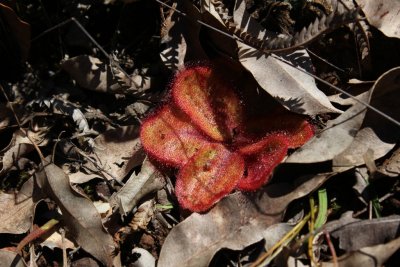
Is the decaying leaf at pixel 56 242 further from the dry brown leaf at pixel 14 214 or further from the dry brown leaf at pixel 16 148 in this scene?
the dry brown leaf at pixel 16 148

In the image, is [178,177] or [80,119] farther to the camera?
[80,119]

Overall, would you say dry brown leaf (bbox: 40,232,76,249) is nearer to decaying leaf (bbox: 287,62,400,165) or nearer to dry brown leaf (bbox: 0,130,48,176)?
dry brown leaf (bbox: 0,130,48,176)

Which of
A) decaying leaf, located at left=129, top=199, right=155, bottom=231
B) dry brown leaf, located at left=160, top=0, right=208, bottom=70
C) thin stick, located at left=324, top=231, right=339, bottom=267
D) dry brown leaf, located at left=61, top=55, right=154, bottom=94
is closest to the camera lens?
thin stick, located at left=324, top=231, right=339, bottom=267

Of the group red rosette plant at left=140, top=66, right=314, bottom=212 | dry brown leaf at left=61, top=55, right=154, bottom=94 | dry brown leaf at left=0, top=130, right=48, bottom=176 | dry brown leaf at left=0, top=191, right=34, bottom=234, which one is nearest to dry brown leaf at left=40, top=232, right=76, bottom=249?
dry brown leaf at left=0, top=191, right=34, bottom=234

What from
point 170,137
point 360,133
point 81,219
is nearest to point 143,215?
point 81,219

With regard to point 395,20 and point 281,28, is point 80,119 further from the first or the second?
point 395,20

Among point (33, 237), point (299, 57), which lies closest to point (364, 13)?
point (299, 57)

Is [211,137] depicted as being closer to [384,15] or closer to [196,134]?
[196,134]
